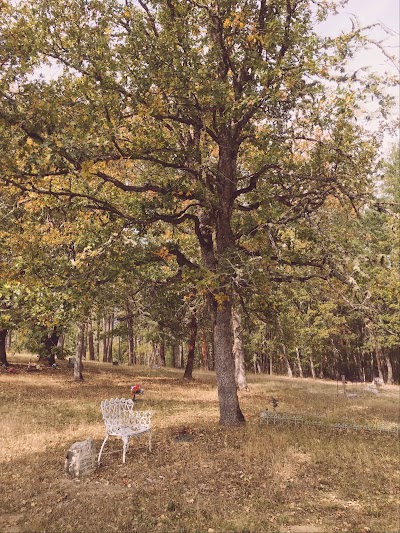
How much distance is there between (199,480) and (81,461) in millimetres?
2219

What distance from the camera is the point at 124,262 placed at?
10188 mm

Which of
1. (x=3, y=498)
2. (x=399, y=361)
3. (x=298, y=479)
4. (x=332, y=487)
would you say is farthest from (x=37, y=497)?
(x=399, y=361)

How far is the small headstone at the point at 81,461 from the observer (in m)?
7.43

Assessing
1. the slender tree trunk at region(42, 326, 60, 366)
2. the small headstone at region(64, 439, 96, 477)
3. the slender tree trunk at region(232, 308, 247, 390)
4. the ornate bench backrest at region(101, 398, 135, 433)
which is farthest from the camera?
the slender tree trunk at region(42, 326, 60, 366)

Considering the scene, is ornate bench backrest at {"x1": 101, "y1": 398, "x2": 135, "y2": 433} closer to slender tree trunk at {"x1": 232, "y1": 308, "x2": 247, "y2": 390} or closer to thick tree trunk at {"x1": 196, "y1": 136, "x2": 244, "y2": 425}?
thick tree trunk at {"x1": 196, "y1": 136, "x2": 244, "y2": 425}

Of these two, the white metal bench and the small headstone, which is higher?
the white metal bench

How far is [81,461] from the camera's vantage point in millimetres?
7477

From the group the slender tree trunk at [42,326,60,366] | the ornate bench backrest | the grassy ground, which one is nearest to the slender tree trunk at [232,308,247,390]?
the grassy ground

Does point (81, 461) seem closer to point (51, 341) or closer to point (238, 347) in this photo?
point (51, 341)

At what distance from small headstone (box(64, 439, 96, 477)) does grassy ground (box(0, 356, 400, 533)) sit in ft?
0.46

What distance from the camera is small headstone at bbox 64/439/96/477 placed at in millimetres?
7434

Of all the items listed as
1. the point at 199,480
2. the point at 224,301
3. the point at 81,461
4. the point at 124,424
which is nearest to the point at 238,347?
the point at 224,301

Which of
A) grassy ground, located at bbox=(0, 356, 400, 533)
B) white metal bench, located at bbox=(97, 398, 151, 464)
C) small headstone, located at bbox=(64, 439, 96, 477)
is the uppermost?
white metal bench, located at bbox=(97, 398, 151, 464)

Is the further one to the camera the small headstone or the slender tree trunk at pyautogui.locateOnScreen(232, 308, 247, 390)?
the slender tree trunk at pyautogui.locateOnScreen(232, 308, 247, 390)
